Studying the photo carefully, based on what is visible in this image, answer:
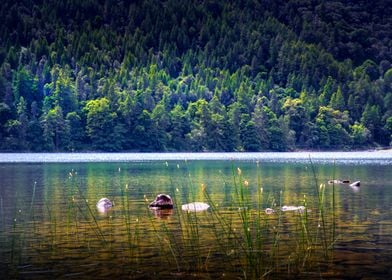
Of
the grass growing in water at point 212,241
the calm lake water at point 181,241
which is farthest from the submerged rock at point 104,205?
the grass growing in water at point 212,241

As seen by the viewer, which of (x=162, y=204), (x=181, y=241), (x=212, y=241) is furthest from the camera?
(x=162, y=204)

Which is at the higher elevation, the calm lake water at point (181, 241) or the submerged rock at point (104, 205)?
the submerged rock at point (104, 205)

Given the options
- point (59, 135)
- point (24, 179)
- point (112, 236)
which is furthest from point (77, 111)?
point (112, 236)

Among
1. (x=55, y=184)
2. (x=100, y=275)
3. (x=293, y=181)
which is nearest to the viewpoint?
(x=100, y=275)

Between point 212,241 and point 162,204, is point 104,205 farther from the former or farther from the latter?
point 212,241

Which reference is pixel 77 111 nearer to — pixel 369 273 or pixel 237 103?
pixel 237 103

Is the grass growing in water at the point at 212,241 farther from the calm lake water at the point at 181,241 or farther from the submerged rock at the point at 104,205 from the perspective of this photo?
the submerged rock at the point at 104,205

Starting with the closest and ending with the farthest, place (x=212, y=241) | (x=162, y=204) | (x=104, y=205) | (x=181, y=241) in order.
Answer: (x=212, y=241) < (x=181, y=241) < (x=162, y=204) < (x=104, y=205)

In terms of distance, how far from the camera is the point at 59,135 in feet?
541

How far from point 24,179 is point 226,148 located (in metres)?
115

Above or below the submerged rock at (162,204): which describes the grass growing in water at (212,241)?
below

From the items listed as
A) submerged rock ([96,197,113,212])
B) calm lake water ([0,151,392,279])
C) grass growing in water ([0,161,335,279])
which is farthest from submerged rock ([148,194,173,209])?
grass growing in water ([0,161,335,279])

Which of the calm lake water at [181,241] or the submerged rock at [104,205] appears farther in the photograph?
the submerged rock at [104,205]

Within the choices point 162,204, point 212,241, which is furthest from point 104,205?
point 212,241
